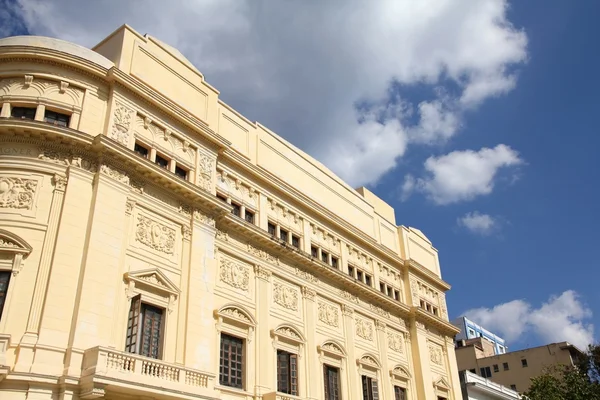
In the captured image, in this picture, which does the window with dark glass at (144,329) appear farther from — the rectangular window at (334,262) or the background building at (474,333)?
the background building at (474,333)

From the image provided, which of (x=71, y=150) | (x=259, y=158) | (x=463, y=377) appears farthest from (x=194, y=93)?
(x=463, y=377)

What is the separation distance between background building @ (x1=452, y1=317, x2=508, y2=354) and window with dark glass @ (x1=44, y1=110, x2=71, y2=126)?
73.7 meters

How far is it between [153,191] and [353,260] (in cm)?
1470

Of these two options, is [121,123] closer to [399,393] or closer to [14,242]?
[14,242]

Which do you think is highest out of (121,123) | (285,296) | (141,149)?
(121,123)

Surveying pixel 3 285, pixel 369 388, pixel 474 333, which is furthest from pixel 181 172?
pixel 474 333

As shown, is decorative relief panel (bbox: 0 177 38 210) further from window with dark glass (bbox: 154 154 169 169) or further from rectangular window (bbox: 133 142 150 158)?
window with dark glass (bbox: 154 154 169 169)

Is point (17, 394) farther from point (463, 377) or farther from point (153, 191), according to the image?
point (463, 377)

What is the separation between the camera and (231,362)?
22.8 m

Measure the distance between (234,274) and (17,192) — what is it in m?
9.27

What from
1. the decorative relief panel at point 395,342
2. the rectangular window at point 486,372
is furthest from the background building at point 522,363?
the decorative relief panel at point 395,342

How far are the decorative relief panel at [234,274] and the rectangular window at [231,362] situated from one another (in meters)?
2.25

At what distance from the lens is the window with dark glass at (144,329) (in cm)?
1909

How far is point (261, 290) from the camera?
83.2 ft
